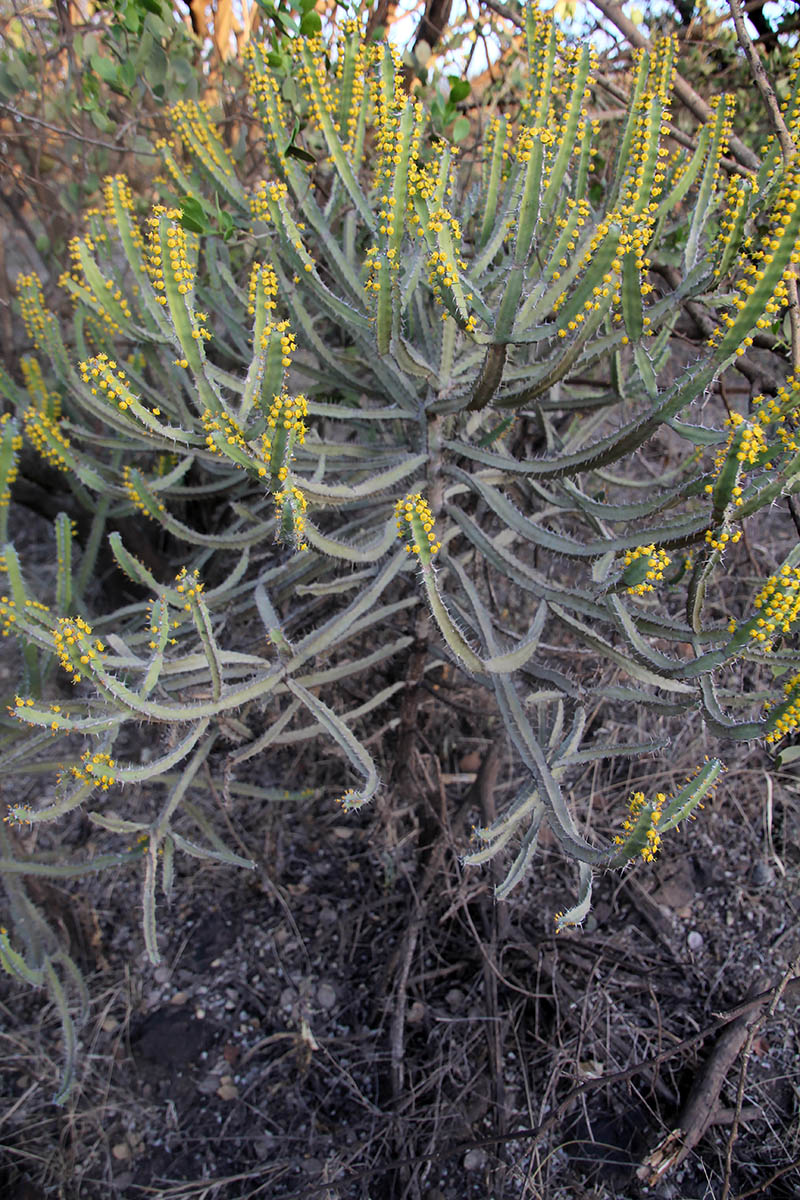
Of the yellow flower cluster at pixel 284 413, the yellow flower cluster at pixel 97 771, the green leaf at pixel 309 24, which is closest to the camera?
the yellow flower cluster at pixel 284 413

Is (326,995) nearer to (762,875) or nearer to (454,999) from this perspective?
(454,999)

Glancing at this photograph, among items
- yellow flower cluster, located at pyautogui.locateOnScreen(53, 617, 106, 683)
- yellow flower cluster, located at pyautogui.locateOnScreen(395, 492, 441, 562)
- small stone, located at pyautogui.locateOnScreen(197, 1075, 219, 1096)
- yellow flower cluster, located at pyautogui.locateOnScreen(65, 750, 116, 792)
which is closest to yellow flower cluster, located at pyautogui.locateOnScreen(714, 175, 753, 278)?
yellow flower cluster, located at pyautogui.locateOnScreen(395, 492, 441, 562)

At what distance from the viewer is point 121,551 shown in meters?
1.67

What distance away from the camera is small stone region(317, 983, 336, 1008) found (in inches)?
79.0

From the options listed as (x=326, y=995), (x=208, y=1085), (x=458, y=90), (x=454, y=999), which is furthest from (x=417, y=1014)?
(x=458, y=90)

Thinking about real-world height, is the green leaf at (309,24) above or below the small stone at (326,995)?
above

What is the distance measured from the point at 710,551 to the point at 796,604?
15 centimetres

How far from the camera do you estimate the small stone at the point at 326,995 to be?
6.59 feet

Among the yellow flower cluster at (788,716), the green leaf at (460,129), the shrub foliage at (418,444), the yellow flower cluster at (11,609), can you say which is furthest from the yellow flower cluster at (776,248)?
the yellow flower cluster at (11,609)

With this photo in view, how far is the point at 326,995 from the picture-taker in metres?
2.02

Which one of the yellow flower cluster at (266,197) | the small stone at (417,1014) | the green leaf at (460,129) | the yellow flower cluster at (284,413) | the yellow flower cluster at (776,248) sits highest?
the green leaf at (460,129)

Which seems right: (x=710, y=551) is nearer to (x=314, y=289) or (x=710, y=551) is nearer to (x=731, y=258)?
(x=731, y=258)

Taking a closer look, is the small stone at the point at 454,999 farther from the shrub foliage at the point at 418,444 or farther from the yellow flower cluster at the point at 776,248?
the yellow flower cluster at the point at 776,248

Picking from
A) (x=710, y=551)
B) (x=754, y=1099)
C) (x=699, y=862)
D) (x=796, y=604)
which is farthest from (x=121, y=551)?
(x=754, y=1099)
